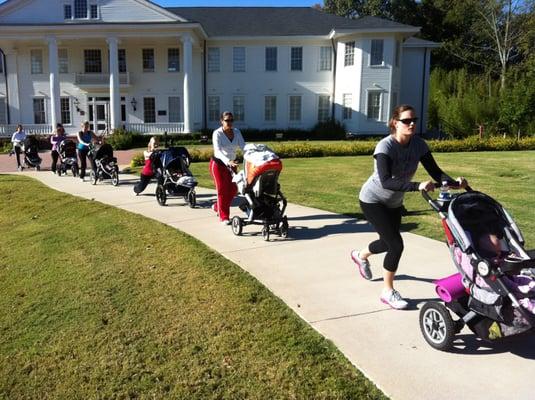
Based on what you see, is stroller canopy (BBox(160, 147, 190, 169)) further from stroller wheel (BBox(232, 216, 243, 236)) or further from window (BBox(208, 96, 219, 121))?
window (BBox(208, 96, 219, 121))

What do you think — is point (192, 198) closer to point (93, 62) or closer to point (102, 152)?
point (102, 152)

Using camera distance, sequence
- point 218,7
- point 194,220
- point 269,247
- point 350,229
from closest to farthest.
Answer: point 269,247 → point 350,229 → point 194,220 → point 218,7

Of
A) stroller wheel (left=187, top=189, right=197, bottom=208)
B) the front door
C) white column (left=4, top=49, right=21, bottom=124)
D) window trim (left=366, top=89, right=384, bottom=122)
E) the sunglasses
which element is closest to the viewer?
the sunglasses

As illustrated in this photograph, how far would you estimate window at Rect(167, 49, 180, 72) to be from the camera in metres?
35.0

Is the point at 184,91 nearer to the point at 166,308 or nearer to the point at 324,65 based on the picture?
the point at 324,65

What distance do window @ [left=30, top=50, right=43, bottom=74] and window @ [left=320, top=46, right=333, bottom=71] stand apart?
1926cm

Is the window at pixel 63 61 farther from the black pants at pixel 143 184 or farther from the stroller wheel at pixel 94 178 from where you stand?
the black pants at pixel 143 184

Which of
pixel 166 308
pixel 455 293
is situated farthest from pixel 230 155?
pixel 455 293

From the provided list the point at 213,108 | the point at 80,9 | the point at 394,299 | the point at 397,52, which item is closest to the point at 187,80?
the point at 213,108

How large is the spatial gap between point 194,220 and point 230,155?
1.43 meters

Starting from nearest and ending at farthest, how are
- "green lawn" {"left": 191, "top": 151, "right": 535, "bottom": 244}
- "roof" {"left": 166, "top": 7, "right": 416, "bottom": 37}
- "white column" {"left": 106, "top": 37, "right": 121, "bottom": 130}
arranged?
"green lawn" {"left": 191, "top": 151, "right": 535, "bottom": 244}
"white column" {"left": 106, "top": 37, "right": 121, "bottom": 130}
"roof" {"left": 166, "top": 7, "right": 416, "bottom": 37}

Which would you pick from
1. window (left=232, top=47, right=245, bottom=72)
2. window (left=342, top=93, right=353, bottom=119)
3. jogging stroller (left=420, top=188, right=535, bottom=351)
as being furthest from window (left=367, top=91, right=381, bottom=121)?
jogging stroller (left=420, top=188, right=535, bottom=351)

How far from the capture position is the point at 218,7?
130 feet

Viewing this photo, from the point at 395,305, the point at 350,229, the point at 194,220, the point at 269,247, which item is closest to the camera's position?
the point at 395,305
